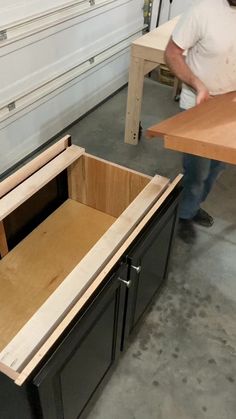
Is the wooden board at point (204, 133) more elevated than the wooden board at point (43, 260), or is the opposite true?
the wooden board at point (204, 133)

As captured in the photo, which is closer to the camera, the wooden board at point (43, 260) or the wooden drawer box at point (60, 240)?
the wooden drawer box at point (60, 240)

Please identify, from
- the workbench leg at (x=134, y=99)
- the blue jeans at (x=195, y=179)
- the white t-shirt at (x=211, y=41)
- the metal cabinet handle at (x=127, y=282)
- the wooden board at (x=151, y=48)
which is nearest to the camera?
the metal cabinet handle at (x=127, y=282)

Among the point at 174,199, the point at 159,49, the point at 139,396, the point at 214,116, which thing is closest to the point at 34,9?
the point at 159,49

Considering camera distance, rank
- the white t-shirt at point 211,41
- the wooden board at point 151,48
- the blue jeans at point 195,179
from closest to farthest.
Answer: the white t-shirt at point 211,41
the blue jeans at point 195,179
the wooden board at point 151,48

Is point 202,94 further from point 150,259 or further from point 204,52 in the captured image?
point 150,259

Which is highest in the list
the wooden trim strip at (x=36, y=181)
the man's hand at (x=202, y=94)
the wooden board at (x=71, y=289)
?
the man's hand at (x=202, y=94)

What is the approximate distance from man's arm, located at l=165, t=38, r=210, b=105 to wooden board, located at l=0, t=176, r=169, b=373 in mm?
448

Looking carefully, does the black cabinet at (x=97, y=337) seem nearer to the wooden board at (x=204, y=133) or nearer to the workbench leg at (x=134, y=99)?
the wooden board at (x=204, y=133)

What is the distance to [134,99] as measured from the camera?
242 cm

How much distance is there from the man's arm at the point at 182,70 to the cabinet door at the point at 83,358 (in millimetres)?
779

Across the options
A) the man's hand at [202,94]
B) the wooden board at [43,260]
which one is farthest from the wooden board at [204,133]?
the wooden board at [43,260]

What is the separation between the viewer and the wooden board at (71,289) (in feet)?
2.44

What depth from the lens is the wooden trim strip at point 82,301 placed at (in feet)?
2.30

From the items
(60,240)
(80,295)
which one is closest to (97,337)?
(80,295)
